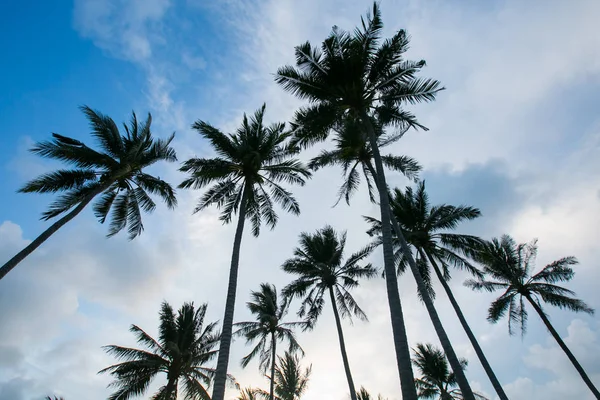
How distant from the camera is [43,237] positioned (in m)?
12.9

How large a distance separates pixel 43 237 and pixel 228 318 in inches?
303

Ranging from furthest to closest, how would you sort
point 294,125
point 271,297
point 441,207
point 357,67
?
point 271,297
point 441,207
point 294,125
point 357,67

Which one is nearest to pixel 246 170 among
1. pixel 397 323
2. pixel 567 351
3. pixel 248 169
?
pixel 248 169

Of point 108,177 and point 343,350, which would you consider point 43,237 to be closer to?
point 108,177

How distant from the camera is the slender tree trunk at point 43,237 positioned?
37.2ft

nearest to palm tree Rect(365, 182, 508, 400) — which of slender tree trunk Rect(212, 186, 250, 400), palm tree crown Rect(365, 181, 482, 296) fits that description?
palm tree crown Rect(365, 181, 482, 296)

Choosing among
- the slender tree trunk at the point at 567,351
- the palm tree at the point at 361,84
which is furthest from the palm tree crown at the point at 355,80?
the slender tree trunk at the point at 567,351

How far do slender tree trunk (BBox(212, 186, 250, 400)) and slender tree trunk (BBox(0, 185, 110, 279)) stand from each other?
21.5ft

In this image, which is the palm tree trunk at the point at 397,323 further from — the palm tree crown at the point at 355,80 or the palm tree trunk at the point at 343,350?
the palm tree trunk at the point at 343,350

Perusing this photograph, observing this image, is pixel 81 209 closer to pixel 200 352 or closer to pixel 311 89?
pixel 311 89

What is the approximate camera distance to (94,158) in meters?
15.5

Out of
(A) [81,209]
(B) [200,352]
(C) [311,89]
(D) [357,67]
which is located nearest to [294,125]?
(C) [311,89]

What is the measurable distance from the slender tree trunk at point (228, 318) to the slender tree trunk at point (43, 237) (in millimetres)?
6545

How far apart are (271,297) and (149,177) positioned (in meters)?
15.3
